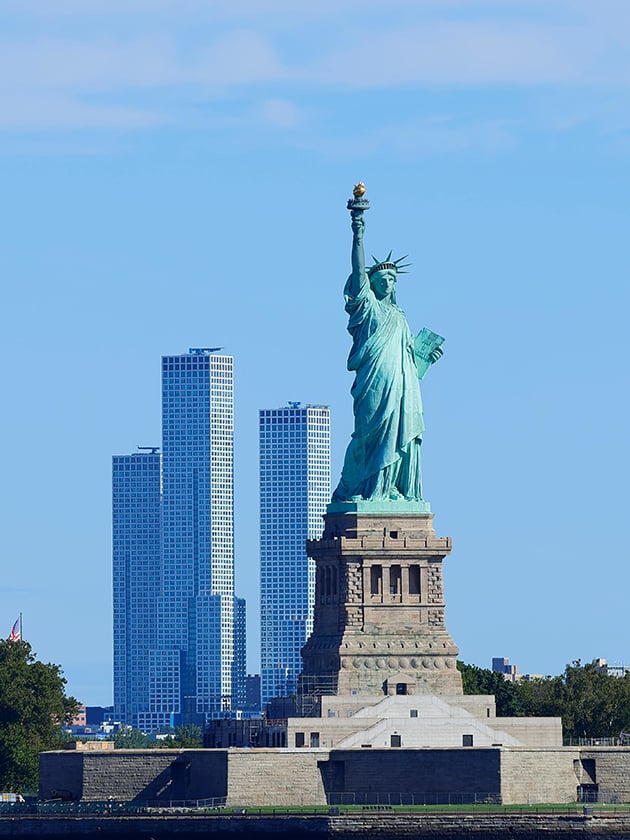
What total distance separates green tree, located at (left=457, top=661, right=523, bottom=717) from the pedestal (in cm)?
1253

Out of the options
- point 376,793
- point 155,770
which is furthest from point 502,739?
point 155,770

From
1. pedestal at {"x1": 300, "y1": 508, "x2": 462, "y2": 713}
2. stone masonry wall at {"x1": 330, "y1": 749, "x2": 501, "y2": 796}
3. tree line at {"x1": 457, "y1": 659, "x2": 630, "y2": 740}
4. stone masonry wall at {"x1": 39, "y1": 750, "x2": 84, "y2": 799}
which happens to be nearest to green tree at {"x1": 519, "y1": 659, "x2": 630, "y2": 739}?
tree line at {"x1": 457, "y1": 659, "x2": 630, "y2": 740}

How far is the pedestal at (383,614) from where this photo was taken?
111m

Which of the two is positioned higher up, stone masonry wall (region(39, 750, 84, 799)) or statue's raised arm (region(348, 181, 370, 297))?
statue's raised arm (region(348, 181, 370, 297))

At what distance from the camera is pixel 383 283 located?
115m

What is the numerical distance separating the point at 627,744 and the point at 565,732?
6.30m

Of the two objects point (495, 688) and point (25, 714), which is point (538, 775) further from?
point (25, 714)

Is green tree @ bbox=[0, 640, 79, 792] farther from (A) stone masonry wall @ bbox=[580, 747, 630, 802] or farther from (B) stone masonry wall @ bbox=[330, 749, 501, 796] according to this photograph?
(A) stone masonry wall @ bbox=[580, 747, 630, 802]

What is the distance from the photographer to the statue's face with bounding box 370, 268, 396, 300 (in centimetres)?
11481

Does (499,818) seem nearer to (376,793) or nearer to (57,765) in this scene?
(376,793)

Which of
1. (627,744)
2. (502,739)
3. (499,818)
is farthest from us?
(627,744)

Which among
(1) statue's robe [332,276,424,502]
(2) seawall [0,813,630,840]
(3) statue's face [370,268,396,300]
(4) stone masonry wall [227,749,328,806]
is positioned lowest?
(2) seawall [0,813,630,840]

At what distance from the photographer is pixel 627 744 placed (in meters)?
116

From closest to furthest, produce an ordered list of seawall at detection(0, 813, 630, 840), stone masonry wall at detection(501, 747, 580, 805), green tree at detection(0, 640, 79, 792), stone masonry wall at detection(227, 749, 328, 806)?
seawall at detection(0, 813, 630, 840) → stone masonry wall at detection(501, 747, 580, 805) → stone masonry wall at detection(227, 749, 328, 806) → green tree at detection(0, 640, 79, 792)
